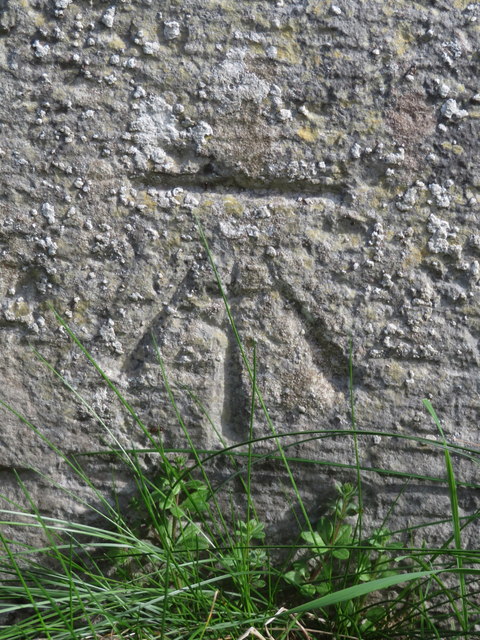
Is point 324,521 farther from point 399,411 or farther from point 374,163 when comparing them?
point 374,163

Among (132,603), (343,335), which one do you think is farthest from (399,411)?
(132,603)

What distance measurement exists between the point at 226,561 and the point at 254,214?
2.01ft

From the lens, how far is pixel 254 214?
126 centimetres

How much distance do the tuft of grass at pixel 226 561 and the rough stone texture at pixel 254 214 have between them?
0.13 ft

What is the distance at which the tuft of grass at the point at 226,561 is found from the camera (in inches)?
42.8

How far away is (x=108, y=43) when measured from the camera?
1.24m

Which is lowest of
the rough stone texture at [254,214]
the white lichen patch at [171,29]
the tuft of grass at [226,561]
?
the tuft of grass at [226,561]

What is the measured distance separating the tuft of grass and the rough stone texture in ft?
0.13

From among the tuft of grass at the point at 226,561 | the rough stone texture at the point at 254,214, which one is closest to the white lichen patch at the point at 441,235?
the rough stone texture at the point at 254,214

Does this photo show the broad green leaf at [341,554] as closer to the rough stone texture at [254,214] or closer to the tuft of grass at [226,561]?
the tuft of grass at [226,561]

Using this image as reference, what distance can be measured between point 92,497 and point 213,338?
38 centimetres

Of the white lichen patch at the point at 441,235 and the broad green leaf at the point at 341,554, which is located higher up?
the white lichen patch at the point at 441,235

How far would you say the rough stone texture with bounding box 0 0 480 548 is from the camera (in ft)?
4.03

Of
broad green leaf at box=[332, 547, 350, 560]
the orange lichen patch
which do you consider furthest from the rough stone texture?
broad green leaf at box=[332, 547, 350, 560]
